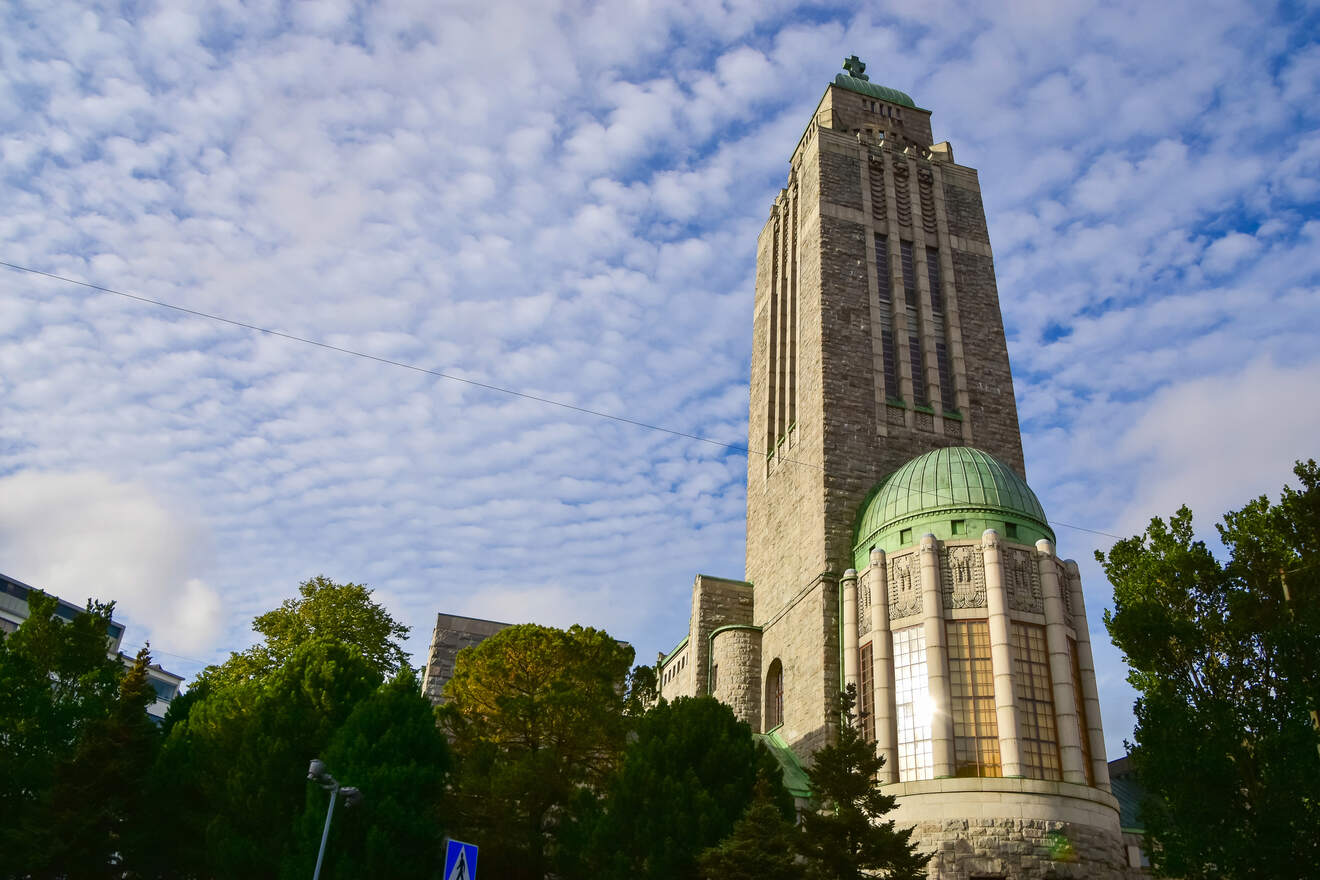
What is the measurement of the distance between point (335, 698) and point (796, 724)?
44.5 feet

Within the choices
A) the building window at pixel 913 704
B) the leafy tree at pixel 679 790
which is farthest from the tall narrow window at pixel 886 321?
the leafy tree at pixel 679 790

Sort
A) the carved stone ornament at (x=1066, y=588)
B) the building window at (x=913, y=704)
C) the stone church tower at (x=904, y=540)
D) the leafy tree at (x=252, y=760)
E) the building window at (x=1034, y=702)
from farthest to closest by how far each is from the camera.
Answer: the carved stone ornament at (x=1066, y=588), the building window at (x=913, y=704), the building window at (x=1034, y=702), the stone church tower at (x=904, y=540), the leafy tree at (x=252, y=760)

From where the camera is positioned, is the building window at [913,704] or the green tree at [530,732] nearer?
the green tree at [530,732]

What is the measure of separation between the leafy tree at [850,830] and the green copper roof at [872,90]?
35.3m

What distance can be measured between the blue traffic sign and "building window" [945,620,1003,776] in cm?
1328

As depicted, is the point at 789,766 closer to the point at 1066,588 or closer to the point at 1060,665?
the point at 1060,665

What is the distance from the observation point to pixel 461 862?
15.3 metres

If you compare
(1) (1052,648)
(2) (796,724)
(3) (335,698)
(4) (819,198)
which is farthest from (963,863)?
(4) (819,198)

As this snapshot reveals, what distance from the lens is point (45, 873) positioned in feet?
74.6

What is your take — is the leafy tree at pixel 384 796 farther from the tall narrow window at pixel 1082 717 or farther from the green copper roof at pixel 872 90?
the green copper roof at pixel 872 90

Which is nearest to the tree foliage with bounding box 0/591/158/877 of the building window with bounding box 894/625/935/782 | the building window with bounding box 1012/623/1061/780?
the building window with bounding box 894/625/935/782

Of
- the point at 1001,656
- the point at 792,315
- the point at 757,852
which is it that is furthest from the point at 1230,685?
the point at 792,315

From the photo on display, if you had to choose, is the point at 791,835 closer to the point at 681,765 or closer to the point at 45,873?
the point at 681,765

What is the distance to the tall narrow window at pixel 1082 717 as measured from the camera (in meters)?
24.7
